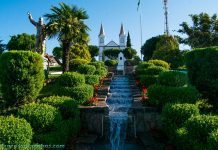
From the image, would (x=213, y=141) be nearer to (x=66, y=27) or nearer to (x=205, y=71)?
(x=205, y=71)

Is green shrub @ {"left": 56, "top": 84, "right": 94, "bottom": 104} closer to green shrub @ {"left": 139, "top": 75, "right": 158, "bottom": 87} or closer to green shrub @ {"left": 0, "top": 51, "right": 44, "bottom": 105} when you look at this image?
green shrub @ {"left": 0, "top": 51, "right": 44, "bottom": 105}

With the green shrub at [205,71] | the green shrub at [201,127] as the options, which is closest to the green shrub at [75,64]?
the green shrub at [205,71]

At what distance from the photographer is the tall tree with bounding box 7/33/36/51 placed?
2726 inches

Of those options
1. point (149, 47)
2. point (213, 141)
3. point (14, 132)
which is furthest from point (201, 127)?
point (149, 47)

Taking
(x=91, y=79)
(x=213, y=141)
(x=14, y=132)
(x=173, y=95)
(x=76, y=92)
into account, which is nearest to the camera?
(x=213, y=141)

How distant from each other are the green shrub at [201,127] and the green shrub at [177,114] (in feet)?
6.21

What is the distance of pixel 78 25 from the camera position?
103 feet

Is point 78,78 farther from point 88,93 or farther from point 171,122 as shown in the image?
point 171,122

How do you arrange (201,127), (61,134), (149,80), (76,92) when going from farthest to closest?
(149,80)
(76,92)
(61,134)
(201,127)

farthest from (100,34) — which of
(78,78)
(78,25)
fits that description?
(78,78)

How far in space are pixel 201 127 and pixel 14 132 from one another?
4.77m

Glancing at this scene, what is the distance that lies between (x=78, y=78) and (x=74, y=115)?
10.7ft

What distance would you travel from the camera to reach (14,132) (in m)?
8.48

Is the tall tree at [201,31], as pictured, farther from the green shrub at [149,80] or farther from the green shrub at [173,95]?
the green shrub at [173,95]
